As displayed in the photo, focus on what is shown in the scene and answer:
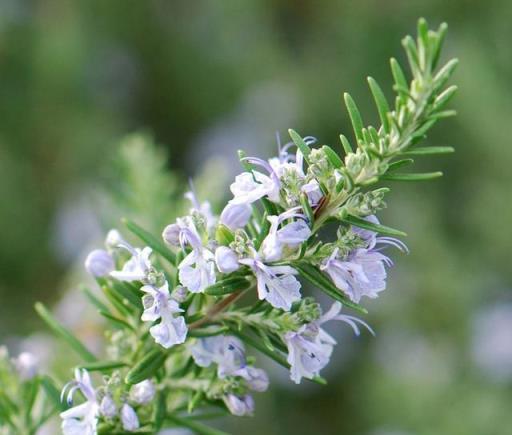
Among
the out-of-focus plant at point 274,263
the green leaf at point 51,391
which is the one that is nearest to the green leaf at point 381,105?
the out-of-focus plant at point 274,263

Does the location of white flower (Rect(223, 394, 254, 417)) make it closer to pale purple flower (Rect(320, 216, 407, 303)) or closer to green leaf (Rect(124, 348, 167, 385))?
green leaf (Rect(124, 348, 167, 385))

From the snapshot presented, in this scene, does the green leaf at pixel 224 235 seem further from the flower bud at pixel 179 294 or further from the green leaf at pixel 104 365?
the green leaf at pixel 104 365

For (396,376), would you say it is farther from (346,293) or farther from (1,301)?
(346,293)

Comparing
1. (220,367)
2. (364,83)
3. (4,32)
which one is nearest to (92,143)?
(4,32)

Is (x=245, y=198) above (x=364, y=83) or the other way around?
above

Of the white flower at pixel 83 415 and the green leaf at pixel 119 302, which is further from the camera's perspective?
the green leaf at pixel 119 302

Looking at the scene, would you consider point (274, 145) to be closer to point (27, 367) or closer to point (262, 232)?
point (27, 367)

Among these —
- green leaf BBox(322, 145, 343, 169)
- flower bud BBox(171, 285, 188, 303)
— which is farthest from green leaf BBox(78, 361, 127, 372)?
green leaf BBox(322, 145, 343, 169)
